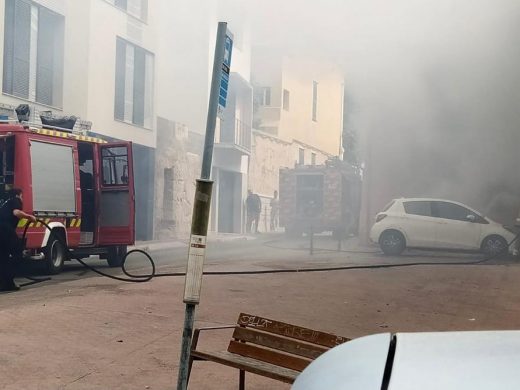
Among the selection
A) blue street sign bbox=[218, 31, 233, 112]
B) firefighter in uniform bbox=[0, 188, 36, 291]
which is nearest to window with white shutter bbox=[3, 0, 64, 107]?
firefighter in uniform bbox=[0, 188, 36, 291]

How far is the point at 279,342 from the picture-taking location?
2852mm

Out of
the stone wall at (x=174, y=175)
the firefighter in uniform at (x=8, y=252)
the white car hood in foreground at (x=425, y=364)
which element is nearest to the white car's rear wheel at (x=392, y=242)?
the stone wall at (x=174, y=175)

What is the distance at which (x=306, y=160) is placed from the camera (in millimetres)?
21141

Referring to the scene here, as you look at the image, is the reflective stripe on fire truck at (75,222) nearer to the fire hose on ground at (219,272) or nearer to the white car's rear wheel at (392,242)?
the fire hose on ground at (219,272)

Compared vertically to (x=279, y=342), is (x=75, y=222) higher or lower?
higher

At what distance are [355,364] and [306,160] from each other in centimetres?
2013

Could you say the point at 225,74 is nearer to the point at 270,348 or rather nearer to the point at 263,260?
the point at 270,348

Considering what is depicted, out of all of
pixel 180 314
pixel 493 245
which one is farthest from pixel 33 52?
pixel 493 245

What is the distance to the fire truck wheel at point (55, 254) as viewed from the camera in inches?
292

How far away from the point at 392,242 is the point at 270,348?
8.59 metres

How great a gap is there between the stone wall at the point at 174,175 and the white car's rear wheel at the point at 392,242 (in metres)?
5.33

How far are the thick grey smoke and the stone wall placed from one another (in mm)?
3916

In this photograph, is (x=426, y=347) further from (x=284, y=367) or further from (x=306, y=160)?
(x=306, y=160)

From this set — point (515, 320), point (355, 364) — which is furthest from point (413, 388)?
point (515, 320)
